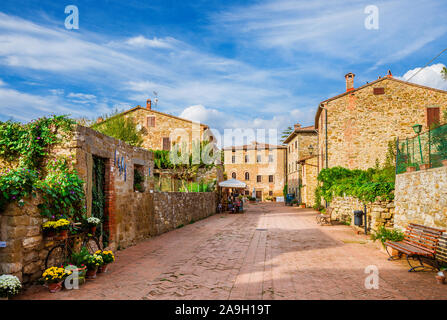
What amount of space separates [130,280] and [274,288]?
233 centimetres

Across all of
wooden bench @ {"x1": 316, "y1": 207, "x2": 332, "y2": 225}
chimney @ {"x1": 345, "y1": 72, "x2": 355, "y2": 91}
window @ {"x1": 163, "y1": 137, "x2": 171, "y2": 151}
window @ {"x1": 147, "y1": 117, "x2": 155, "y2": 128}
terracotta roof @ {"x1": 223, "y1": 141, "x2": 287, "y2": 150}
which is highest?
chimney @ {"x1": 345, "y1": 72, "x2": 355, "y2": 91}

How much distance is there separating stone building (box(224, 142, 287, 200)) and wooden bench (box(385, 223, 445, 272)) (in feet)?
126

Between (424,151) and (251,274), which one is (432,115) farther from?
(251,274)

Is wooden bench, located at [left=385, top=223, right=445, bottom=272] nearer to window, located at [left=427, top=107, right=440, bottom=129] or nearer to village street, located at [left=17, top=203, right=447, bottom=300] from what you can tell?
village street, located at [left=17, top=203, right=447, bottom=300]

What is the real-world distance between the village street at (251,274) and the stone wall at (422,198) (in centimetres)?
103

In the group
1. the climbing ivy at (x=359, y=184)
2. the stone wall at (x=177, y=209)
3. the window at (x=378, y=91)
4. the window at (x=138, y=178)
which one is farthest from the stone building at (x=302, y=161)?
the window at (x=138, y=178)

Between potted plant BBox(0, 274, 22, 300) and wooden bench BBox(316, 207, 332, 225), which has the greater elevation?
potted plant BBox(0, 274, 22, 300)

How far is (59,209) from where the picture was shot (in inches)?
212

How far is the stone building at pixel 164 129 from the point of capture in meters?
29.0

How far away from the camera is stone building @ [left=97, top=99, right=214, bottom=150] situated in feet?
95.2

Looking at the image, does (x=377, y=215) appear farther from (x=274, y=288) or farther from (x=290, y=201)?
(x=290, y=201)

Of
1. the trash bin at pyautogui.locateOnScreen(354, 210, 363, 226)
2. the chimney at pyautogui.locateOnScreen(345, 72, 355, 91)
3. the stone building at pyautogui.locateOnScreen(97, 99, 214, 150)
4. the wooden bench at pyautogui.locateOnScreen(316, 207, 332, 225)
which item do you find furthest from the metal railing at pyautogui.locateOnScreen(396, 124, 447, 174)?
the stone building at pyautogui.locateOnScreen(97, 99, 214, 150)

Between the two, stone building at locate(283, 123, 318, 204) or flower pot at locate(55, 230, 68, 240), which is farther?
stone building at locate(283, 123, 318, 204)

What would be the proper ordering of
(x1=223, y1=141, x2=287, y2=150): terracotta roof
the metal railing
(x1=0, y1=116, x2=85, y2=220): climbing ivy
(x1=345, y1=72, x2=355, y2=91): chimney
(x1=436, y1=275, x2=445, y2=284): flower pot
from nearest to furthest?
(x1=436, y1=275, x2=445, y2=284): flower pot → (x1=0, y1=116, x2=85, y2=220): climbing ivy → the metal railing → (x1=345, y1=72, x2=355, y2=91): chimney → (x1=223, y1=141, x2=287, y2=150): terracotta roof
